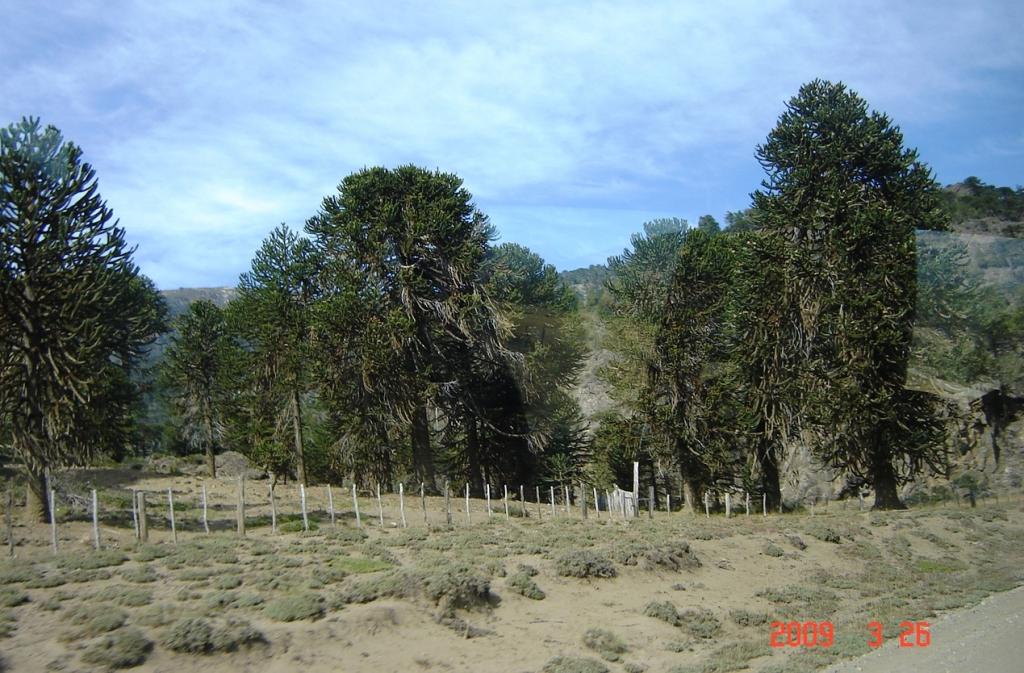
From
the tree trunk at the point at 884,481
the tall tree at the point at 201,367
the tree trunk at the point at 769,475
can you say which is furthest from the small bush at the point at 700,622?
the tall tree at the point at 201,367

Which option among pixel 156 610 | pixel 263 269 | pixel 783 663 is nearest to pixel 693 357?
pixel 263 269

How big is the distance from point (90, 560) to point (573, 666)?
30.5 ft

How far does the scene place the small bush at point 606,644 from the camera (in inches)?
513

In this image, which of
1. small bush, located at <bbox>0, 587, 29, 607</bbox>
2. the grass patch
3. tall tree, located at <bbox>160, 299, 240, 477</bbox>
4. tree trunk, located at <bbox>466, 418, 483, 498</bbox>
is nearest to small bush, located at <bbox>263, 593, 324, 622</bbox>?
the grass patch

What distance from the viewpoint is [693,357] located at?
113 feet

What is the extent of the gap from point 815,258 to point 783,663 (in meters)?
21.0

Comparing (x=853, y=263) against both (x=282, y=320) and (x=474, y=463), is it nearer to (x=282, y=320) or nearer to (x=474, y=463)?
(x=474, y=463)

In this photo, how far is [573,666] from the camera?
12.1 metres

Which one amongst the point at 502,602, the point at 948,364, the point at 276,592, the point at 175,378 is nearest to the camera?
the point at 276,592

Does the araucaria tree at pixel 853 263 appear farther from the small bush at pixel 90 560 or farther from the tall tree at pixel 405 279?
the small bush at pixel 90 560

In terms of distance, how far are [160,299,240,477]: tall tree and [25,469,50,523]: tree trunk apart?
22.4 m

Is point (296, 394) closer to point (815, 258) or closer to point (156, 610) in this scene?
point (815, 258)

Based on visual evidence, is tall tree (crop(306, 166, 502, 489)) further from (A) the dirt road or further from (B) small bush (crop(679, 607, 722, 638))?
(A) the dirt road
